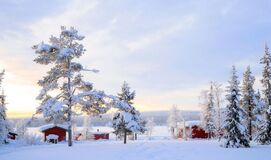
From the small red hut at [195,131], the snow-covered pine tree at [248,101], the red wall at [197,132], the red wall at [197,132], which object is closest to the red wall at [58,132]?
the small red hut at [195,131]

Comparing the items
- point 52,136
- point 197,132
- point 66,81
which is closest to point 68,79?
point 66,81

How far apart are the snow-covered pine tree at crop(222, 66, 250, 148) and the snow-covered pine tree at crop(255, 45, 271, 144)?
3.51 metres

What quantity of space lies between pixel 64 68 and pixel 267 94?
93.6 feet

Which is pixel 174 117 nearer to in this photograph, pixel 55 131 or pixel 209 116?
pixel 209 116

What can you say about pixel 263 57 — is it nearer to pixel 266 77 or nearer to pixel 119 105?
pixel 266 77

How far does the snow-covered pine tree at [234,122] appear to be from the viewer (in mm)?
43969

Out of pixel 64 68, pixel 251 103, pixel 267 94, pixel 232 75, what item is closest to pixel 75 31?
pixel 64 68

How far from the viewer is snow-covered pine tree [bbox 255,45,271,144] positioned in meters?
48.2

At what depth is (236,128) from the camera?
1774 inches

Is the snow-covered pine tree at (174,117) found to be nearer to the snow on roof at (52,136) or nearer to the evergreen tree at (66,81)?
the snow on roof at (52,136)

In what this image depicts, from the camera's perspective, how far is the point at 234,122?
1797 inches

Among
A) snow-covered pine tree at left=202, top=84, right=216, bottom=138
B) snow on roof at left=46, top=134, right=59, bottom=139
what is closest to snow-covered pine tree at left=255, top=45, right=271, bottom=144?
snow-covered pine tree at left=202, top=84, right=216, bottom=138

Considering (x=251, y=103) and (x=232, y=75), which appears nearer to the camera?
(x=232, y=75)

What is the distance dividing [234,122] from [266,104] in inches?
273
